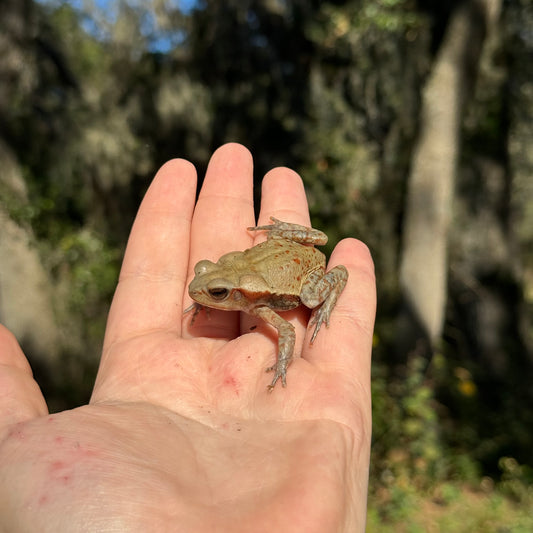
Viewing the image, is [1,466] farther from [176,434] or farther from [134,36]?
[134,36]

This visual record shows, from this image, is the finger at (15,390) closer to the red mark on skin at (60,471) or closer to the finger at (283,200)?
the red mark on skin at (60,471)

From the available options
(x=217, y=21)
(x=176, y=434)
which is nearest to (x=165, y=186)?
(x=176, y=434)

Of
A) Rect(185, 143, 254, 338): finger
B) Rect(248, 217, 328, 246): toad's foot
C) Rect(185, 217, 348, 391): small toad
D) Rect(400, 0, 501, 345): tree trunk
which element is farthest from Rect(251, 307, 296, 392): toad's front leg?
Rect(400, 0, 501, 345): tree trunk

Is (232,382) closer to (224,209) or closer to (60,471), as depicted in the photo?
(60,471)

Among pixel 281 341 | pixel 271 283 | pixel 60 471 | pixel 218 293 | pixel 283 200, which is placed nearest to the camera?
pixel 60 471

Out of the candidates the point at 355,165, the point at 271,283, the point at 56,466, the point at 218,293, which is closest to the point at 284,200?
the point at 271,283

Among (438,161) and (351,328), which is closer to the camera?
(351,328)

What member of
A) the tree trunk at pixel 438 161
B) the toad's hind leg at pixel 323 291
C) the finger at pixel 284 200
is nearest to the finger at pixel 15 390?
the toad's hind leg at pixel 323 291
